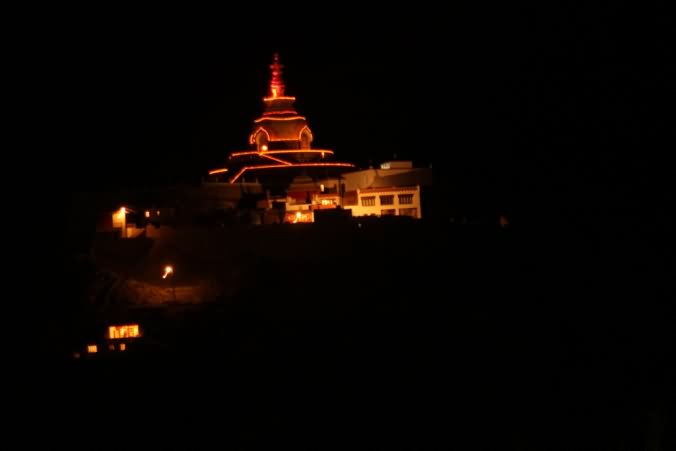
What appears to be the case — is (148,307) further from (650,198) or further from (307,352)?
(650,198)

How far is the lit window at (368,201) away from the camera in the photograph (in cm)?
2808

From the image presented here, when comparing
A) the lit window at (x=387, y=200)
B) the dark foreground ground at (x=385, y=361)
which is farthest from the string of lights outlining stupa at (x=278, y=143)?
the dark foreground ground at (x=385, y=361)

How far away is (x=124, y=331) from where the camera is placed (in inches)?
771

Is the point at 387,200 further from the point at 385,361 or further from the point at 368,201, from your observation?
the point at 385,361

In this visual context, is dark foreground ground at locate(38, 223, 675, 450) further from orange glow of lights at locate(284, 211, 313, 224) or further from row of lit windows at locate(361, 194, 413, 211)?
row of lit windows at locate(361, 194, 413, 211)

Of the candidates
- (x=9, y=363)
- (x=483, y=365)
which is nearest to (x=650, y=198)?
(x=483, y=365)

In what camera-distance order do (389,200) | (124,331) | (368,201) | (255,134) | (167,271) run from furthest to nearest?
1. (255,134)
2. (368,201)
3. (389,200)
4. (167,271)
5. (124,331)

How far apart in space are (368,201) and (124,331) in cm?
1122

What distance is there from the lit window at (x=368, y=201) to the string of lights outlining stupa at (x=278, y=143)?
3.42 meters

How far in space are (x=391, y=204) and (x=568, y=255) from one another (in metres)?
6.30

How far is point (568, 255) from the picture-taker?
1075 inches

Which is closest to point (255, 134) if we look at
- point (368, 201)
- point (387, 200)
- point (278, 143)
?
point (278, 143)

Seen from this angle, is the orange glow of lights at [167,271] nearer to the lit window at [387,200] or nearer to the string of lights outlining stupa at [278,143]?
the lit window at [387,200]

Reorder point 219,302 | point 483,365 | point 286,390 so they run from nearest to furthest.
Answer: point 286,390
point 483,365
point 219,302
